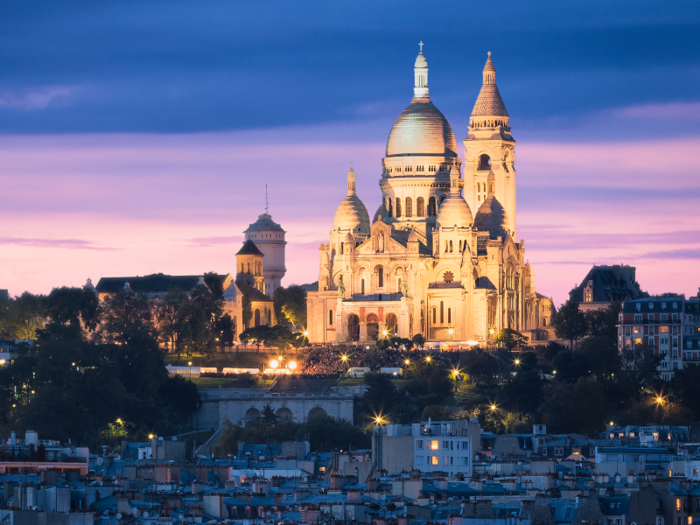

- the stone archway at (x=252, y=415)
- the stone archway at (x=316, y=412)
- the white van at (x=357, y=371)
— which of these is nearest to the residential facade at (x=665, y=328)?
the white van at (x=357, y=371)

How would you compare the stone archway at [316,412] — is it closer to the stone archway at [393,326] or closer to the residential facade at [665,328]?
the residential facade at [665,328]

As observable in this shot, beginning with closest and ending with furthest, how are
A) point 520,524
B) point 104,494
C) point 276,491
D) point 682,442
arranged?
point 520,524
point 104,494
point 276,491
point 682,442

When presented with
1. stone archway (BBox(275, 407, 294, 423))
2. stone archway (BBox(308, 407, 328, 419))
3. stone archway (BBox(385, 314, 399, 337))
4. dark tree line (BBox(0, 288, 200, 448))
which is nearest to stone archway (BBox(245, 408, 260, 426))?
stone archway (BBox(275, 407, 294, 423))

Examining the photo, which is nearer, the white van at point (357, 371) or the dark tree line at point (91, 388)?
the dark tree line at point (91, 388)

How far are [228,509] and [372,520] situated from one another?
8.82 meters

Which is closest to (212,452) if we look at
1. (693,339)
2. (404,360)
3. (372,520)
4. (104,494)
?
(404,360)

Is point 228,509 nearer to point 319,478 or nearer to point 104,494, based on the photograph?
point 104,494

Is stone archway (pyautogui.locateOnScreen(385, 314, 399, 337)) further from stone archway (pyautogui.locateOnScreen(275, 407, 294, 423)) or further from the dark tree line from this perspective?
stone archway (pyautogui.locateOnScreen(275, 407, 294, 423))

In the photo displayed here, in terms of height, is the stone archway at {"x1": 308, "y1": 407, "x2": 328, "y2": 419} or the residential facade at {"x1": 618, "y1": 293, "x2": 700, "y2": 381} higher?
the residential facade at {"x1": 618, "y1": 293, "x2": 700, "y2": 381}

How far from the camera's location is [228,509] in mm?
82812

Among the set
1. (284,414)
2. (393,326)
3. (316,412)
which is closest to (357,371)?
(316,412)

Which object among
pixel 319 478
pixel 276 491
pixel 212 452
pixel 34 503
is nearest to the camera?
pixel 34 503

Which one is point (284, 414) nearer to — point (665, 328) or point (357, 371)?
point (357, 371)

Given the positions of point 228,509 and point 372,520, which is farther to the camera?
point 228,509
